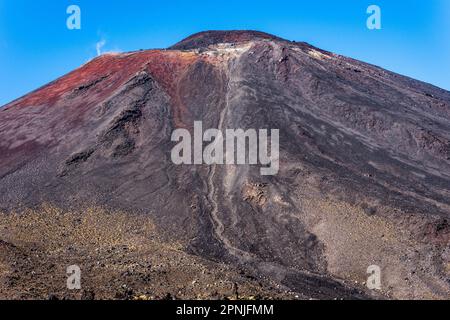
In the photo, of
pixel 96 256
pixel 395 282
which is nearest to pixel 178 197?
pixel 96 256

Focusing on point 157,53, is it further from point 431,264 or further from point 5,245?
point 431,264
